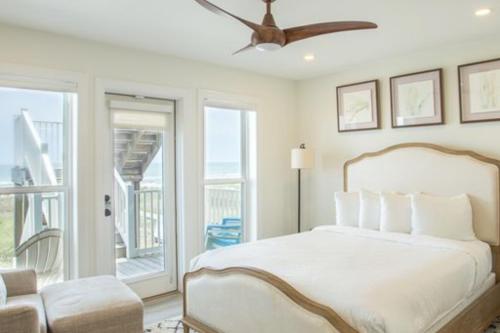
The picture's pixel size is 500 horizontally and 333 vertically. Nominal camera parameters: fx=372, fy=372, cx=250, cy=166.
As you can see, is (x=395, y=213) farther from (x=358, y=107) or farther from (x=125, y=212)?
(x=125, y=212)

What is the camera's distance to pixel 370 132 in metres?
4.43

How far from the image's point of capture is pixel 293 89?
525 centimetres

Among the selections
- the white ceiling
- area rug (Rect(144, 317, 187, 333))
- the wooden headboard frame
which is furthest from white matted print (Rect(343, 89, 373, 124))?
A: area rug (Rect(144, 317, 187, 333))

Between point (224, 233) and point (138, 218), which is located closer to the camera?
point (138, 218)

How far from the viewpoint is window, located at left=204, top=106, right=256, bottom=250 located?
4.50 m

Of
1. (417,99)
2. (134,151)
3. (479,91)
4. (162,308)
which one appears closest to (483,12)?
(479,91)

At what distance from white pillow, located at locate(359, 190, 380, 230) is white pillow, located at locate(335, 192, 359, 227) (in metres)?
0.08

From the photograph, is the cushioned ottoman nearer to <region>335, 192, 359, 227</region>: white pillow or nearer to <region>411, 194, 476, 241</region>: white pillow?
<region>335, 192, 359, 227</region>: white pillow

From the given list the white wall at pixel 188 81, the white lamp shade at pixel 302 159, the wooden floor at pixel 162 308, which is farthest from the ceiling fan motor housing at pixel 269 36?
the wooden floor at pixel 162 308

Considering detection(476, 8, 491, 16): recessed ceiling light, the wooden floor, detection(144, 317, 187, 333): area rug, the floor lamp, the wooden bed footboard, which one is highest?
detection(476, 8, 491, 16): recessed ceiling light

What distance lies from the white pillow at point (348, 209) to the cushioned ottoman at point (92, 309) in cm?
238

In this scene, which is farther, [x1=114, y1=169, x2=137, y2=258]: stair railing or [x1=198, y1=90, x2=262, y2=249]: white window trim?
[x1=198, y1=90, x2=262, y2=249]: white window trim

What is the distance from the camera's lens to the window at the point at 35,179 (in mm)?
3176

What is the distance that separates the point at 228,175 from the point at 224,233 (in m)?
0.73
